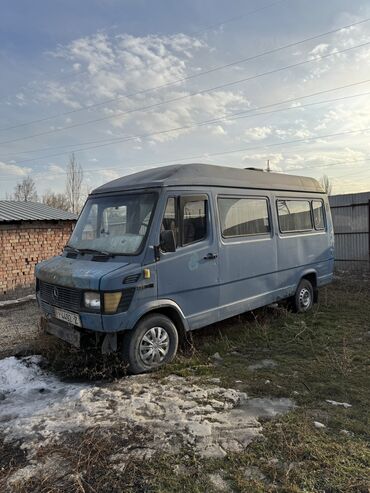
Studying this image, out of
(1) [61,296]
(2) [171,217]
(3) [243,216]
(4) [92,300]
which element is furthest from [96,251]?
(3) [243,216]

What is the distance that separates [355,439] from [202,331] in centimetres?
346

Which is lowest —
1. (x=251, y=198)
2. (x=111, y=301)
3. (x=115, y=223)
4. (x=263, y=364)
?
(x=263, y=364)

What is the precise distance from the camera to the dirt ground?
602 cm

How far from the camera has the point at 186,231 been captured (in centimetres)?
511

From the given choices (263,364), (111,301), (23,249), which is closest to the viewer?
(111,301)

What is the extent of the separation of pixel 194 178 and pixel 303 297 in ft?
12.3

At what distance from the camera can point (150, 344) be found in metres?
4.71

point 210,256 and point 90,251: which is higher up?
point 90,251

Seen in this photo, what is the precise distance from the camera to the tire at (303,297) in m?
7.46

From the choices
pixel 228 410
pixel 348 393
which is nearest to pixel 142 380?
pixel 228 410

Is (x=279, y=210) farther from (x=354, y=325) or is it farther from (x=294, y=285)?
(x=354, y=325)

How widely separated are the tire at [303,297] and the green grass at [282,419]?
0.49 meters

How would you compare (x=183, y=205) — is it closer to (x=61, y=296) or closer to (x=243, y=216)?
(x=243, y=216)

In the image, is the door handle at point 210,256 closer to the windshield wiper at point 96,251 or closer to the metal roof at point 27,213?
the windshield wiper at point 96,251
